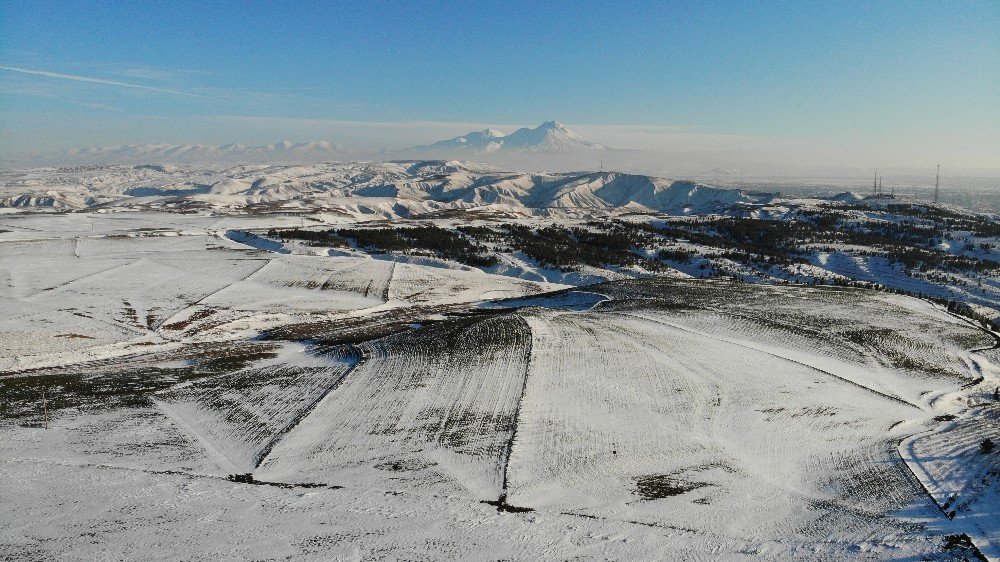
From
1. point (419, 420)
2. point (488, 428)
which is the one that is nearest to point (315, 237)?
point (419, 420)

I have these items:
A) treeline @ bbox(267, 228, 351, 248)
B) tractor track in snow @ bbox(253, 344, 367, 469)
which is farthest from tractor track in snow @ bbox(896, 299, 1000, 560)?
treeline @ bbox(267, 228, 351, 248)

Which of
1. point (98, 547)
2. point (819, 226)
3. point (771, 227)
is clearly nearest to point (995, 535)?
point (98, 547)

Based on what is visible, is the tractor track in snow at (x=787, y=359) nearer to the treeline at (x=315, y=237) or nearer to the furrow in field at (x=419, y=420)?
the furrow in field at (x=419, y=420)

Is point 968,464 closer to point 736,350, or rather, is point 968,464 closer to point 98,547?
point 736,350

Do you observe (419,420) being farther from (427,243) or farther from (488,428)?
(427,243)

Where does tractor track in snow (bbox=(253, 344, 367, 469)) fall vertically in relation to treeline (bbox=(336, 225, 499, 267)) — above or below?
below

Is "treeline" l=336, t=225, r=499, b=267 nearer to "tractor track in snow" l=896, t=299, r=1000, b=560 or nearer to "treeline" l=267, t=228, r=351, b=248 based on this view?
"treeline" l=267, t=228, r=351, b=248

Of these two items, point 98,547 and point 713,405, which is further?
point 713,405

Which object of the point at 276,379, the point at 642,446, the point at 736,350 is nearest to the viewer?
the point at 642,446

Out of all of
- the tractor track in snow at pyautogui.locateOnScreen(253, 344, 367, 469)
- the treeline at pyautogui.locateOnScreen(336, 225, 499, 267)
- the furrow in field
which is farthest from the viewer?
the treeline at pyautogui.locateOnScreen(336, 225, 499, 267)
